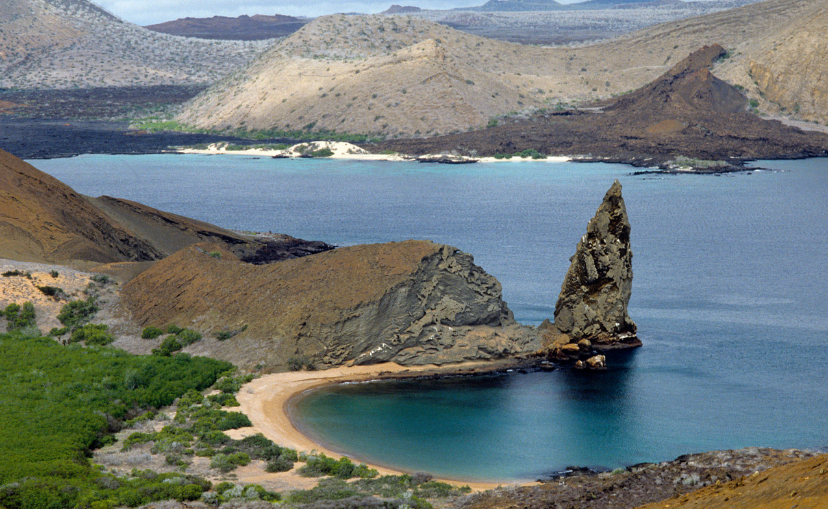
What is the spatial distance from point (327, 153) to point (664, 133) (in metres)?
58.1

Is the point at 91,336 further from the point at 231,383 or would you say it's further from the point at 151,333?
the point at 231,383

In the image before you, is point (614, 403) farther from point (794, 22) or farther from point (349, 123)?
point (794, 22)

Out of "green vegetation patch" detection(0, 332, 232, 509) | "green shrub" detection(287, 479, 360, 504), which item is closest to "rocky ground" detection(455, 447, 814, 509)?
"green shrub" detection(287, 479, 360, 504)

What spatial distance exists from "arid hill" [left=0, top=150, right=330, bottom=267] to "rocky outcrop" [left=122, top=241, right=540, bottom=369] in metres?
10.4

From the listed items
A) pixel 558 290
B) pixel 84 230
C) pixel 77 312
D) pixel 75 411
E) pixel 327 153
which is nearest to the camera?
pixel 75 411

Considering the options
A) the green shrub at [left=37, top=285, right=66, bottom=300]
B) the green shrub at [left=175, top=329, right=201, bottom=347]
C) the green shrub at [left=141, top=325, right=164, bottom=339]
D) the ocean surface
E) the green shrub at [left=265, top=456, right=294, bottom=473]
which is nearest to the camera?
the green shrub at [left=265, top=456, right=294, bottom=473]

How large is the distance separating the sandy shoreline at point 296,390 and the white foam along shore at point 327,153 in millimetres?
103496

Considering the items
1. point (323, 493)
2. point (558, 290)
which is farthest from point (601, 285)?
point (323, 493)

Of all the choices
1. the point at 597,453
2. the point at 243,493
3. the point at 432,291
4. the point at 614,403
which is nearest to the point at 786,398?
the point at 614,403

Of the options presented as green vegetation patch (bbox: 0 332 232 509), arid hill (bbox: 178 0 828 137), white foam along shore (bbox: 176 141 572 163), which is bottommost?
green vegetation patch (bbox: 0 332 232 509)

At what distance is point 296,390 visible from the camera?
117 feet

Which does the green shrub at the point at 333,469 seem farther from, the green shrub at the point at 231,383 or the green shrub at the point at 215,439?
the green shrub at the point at 231,383

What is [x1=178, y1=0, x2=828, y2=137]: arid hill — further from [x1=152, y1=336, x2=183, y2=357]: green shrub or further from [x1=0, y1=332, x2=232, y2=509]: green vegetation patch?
[x1=0, y1=332, x2=232, y2=509]: green vegetation patch

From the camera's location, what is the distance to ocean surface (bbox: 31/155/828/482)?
103ft
